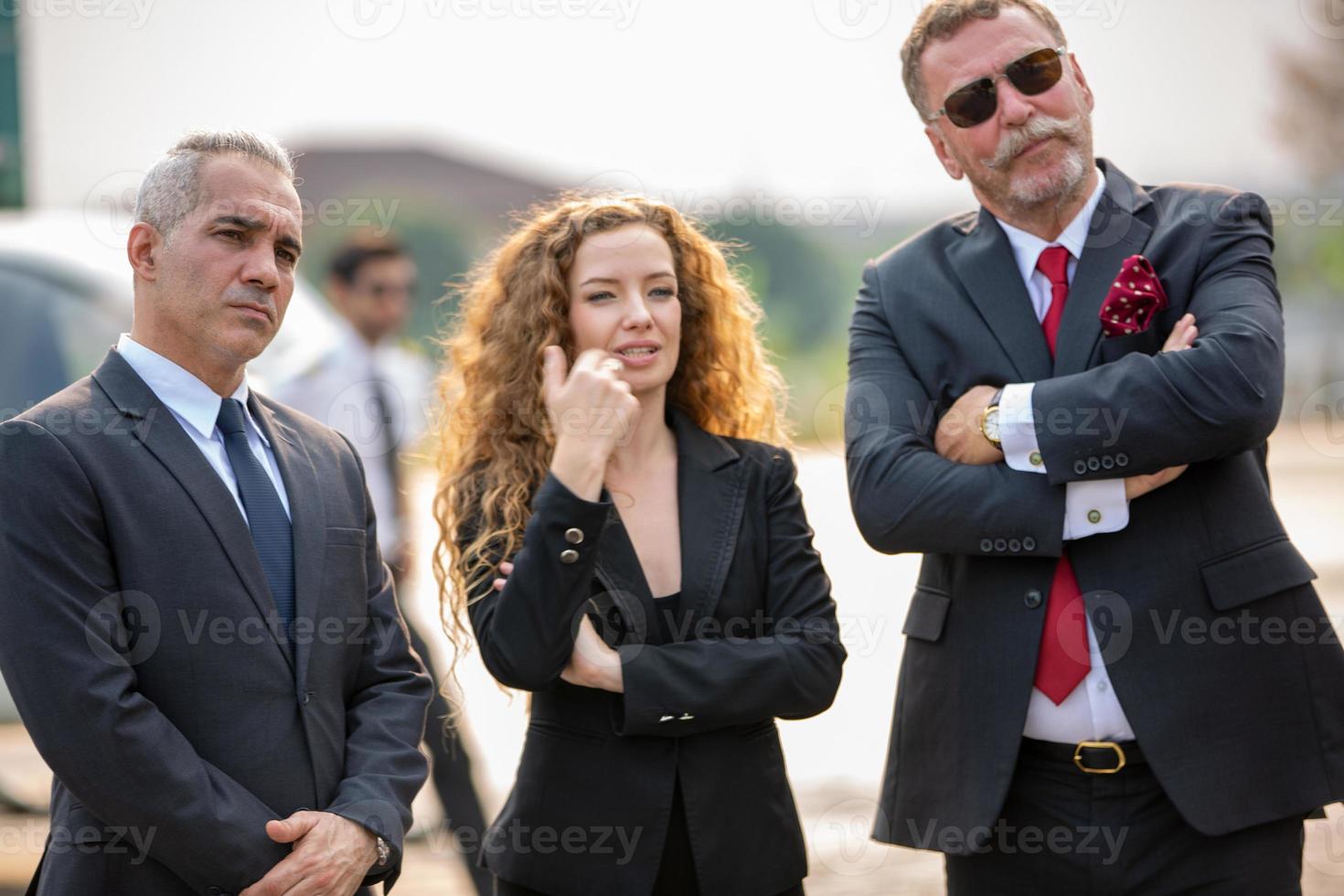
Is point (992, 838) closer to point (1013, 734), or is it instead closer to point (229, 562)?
point (1013, 734)

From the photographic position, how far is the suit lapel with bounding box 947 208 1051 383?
10.6 feet

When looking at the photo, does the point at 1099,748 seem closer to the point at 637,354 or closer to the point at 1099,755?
the point at 1099,755

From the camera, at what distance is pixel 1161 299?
10.4 feet

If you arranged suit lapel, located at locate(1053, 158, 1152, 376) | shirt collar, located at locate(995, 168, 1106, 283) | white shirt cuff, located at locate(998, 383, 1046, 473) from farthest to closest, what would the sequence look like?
shirt collar, located at locate(995, 168, 1106, 283), suit lapel, located at locate(1053, 158, 1152, 376), white shirt cuff, located at locate(998, 383, 1046, 473)

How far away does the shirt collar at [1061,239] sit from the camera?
3.30m

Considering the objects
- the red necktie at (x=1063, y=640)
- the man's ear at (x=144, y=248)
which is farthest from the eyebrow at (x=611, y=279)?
the red necktie at (x=1063, y=640)

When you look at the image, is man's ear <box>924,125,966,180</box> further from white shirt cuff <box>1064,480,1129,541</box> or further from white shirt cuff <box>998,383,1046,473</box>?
white shirt cuff <box>1064,480,1129,541</box>

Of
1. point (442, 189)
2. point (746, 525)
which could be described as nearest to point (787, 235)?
point (442, 189)

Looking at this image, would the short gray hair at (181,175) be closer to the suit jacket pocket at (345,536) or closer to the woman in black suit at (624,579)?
the suit jacket pocket at (345,536)

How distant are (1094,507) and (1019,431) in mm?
238

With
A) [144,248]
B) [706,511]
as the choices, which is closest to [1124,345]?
[706,511]

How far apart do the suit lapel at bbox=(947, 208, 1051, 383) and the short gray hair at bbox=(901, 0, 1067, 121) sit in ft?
1.24

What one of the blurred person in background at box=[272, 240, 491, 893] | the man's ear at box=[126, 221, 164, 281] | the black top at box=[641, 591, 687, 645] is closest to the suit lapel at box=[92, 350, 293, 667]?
the man's ear at box=[126, 221, 164, 281]

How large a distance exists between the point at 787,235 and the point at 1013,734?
2471 inches
